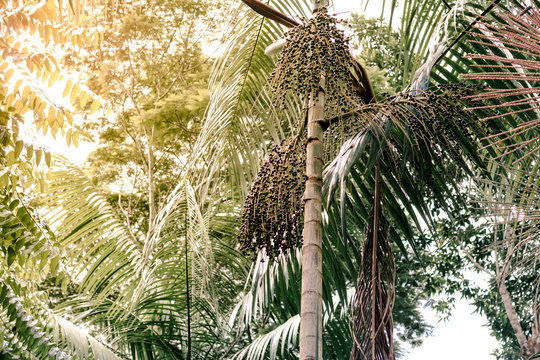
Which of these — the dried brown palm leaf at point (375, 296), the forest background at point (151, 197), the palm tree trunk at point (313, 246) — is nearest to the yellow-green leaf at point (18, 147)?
the forest background at point (151, 197)

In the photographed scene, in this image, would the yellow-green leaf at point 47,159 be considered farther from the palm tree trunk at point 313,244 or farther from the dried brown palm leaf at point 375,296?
the dried brown palm leaf at point 375,296

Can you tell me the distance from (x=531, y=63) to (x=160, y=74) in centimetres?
914

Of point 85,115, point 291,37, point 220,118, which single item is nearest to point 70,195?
point 220,118

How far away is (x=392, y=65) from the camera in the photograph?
980 centimetres

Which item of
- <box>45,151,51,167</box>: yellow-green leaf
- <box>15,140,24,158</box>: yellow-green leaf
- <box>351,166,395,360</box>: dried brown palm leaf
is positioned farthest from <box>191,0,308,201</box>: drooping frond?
<box>15,140,24,158</box>: yellow-green leaf

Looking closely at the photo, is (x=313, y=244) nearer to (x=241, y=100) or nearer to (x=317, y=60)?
(x=317, y=60)

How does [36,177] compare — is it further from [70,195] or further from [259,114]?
[70,195]

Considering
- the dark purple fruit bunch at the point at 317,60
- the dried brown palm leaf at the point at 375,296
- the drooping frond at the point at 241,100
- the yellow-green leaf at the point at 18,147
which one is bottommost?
the dried brown palm leaf at the point at 375,296

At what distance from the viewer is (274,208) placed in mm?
2131

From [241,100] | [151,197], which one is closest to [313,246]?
[241,100]

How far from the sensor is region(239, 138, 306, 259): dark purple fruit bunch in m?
2.14

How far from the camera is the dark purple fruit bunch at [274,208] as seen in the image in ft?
7.04

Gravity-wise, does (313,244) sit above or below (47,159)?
below

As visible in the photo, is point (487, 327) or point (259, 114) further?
point (487, 327)
